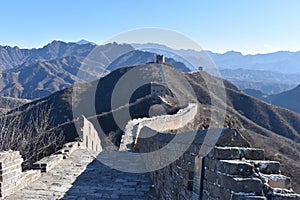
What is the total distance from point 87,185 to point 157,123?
14.9m

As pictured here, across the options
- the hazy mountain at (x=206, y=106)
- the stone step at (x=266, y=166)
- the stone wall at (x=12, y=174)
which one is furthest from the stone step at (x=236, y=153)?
the hazy mountain at (x=206, y=106)

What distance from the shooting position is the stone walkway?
5965 mm

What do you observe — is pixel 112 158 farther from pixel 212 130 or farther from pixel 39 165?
pixel 212 130

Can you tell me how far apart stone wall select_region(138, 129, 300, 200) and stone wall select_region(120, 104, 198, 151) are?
949cm

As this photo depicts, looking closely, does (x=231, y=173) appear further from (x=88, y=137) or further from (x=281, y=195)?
(x=88, y=137)

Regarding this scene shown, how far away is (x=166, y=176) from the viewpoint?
16.5 feet

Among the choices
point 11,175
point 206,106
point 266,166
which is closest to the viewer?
point 266,166

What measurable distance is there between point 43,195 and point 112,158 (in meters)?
4.34

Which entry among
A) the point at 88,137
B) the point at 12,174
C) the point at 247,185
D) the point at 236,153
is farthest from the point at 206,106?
Result: the point at 247,185

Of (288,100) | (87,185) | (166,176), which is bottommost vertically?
(288,100)

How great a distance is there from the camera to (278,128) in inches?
2318

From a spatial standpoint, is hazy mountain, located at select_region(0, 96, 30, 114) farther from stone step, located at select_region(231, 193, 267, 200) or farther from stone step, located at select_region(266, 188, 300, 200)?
stone step, located at select_region(266, 188, 300, 200)

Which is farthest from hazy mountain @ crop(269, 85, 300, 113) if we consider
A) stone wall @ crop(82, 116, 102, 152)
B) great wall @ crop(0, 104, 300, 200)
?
great wall @ crop(0, 104, 300, 200)

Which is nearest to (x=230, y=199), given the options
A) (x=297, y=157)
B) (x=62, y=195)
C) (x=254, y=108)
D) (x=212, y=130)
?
(x=212, y=130)
